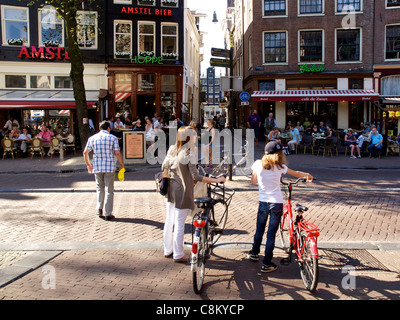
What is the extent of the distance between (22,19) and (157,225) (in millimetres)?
21112

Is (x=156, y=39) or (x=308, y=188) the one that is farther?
(x=156, y=39)

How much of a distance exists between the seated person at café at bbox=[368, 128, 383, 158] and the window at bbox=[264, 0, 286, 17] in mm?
11756

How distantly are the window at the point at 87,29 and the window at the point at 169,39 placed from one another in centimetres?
408

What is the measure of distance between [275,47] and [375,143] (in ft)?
36.3

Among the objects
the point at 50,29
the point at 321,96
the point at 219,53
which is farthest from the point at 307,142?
the point at 50,29

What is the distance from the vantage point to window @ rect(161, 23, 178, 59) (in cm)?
2550

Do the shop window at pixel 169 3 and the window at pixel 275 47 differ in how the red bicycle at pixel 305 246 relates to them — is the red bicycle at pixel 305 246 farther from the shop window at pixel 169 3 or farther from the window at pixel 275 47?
the shop window at pixel 169 3

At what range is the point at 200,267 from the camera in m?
4.45

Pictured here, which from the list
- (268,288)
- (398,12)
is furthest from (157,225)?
(398,12)

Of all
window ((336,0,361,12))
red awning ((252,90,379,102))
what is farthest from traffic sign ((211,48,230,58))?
window ((336,0,361,12))

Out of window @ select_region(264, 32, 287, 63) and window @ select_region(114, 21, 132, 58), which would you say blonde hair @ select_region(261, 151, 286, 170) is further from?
window @ select_region(264, 32, 287, 63)

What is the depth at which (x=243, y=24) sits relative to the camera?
32.1 metres
